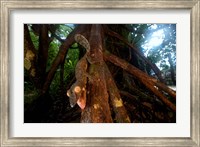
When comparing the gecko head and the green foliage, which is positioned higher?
the green foliage

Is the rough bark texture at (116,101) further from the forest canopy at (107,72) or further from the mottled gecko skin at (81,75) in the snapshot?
the mottled gecko skin at (81,75)

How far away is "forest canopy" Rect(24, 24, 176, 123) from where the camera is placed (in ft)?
10.4

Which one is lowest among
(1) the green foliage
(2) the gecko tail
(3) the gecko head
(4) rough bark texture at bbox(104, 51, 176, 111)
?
(2) the gecko tail

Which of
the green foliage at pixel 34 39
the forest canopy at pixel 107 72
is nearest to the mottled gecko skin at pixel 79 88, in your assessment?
the forest canopy at pixel 107 72

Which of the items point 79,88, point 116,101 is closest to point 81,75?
point 79,88

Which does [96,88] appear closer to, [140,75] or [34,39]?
[140,75]

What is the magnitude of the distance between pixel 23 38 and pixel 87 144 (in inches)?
27.8

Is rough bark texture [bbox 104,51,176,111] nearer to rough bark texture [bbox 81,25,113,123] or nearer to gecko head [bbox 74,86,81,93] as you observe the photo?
rough bark texture [bbox 81,25,113,123]

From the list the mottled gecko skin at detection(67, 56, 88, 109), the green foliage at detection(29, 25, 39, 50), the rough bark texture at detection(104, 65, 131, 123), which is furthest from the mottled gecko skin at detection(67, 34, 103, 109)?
the green foliage at detection(29, 25, 39, 50)

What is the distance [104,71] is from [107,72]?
0.02 metres

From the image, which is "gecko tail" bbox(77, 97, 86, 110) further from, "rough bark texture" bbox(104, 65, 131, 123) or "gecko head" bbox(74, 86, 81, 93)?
"rough bark texture" bbox(104, 65, 131, 123)

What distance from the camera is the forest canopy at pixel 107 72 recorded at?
3.16m

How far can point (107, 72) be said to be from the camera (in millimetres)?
3186

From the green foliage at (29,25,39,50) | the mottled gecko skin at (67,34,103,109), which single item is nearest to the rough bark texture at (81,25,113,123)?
the mottled gecko skin at (67,34,103,109)
